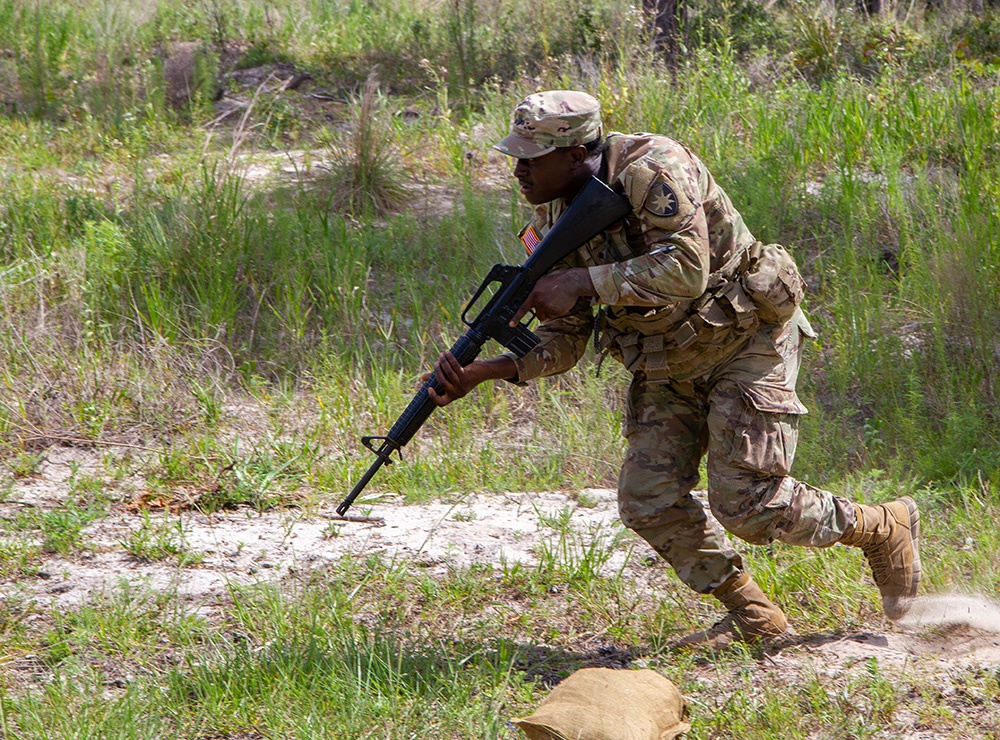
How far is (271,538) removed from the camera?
4.03m

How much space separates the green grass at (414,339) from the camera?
9.97ft

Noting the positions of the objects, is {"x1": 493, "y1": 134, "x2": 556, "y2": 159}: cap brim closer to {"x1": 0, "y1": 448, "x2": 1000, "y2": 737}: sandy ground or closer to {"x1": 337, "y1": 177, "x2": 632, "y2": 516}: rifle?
{"x1": 337, "y1": 177, "x2": 632, "y2": 516}: rifle

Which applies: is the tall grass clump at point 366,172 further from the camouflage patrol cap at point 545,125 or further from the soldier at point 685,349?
the camouflage patrol cap at point 545,125

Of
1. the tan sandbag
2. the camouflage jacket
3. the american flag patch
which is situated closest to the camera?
the tan sandbag

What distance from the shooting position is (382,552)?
12.8 ft

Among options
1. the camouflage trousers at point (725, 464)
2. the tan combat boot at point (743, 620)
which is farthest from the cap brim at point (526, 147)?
the tan combat boot at point (743, 620)

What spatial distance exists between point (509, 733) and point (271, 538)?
1575mm

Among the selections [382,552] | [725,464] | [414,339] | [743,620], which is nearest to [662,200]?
[725,464]

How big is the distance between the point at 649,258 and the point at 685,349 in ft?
1.20

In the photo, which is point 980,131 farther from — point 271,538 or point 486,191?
point 271,538

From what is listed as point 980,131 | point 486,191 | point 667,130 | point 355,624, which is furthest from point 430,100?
point 355,624

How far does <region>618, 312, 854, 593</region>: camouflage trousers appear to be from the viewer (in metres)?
3.06

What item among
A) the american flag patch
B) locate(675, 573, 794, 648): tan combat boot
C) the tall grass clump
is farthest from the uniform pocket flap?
the tall grass clump

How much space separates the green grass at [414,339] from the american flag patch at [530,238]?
1.17 m
